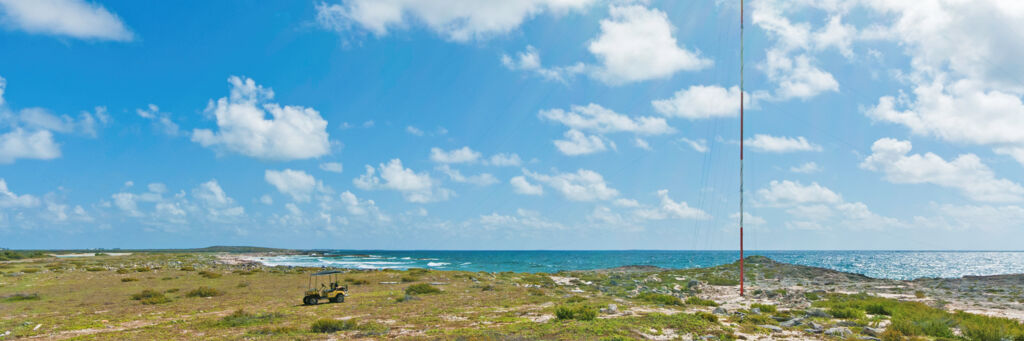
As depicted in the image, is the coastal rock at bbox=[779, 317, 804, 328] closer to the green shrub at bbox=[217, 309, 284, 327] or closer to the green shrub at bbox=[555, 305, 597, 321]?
the green shrub at bbox=[555, 305, 597, 321]

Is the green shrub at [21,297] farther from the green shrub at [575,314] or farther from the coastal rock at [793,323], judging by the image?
the coastal rock at [793,323]

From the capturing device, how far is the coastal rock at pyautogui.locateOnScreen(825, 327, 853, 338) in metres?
19.2

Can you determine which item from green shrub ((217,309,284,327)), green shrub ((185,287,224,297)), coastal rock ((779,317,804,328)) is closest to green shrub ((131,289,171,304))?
green shrub ((185,287,224,297))

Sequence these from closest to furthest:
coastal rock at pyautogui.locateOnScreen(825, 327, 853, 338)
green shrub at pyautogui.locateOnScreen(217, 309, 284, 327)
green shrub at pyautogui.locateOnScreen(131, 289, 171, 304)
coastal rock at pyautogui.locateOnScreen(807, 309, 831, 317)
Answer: coastal rock at pyautogui.locateOnScreen(825, 327, 853, 338) → green shrub at pyautogui.locateOnScreen(217, 309, 284, 327) → coastal rock at pyautogui.locateOnScreen(807, 309, 831, 317) → green shrub at pyautogui.locateOnScreen(131, 289, 171, 304)

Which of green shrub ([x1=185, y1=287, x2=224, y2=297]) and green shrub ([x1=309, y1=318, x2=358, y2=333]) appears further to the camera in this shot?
green shrub ([x1=185, y1=287, x2=224, y2=297])

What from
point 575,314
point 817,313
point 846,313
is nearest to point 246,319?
point 575,314

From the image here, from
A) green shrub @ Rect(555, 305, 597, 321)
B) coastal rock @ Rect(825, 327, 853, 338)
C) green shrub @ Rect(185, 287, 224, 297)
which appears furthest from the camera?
green shrub @ Rect(185, 287, 224, 297)

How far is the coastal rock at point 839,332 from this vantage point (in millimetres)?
19219

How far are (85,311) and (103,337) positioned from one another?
34.3 feet

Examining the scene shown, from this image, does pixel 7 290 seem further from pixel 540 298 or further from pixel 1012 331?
pixel 1012 331

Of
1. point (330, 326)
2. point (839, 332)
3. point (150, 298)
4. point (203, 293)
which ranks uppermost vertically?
point (839, 332)

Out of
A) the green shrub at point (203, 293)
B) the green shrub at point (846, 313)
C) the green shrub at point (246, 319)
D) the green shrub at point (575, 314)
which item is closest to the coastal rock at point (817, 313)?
the green shrub at point (846, 313)

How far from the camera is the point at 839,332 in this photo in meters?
19.5

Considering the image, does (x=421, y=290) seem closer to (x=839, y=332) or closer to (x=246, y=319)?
(x=246, y=319)
